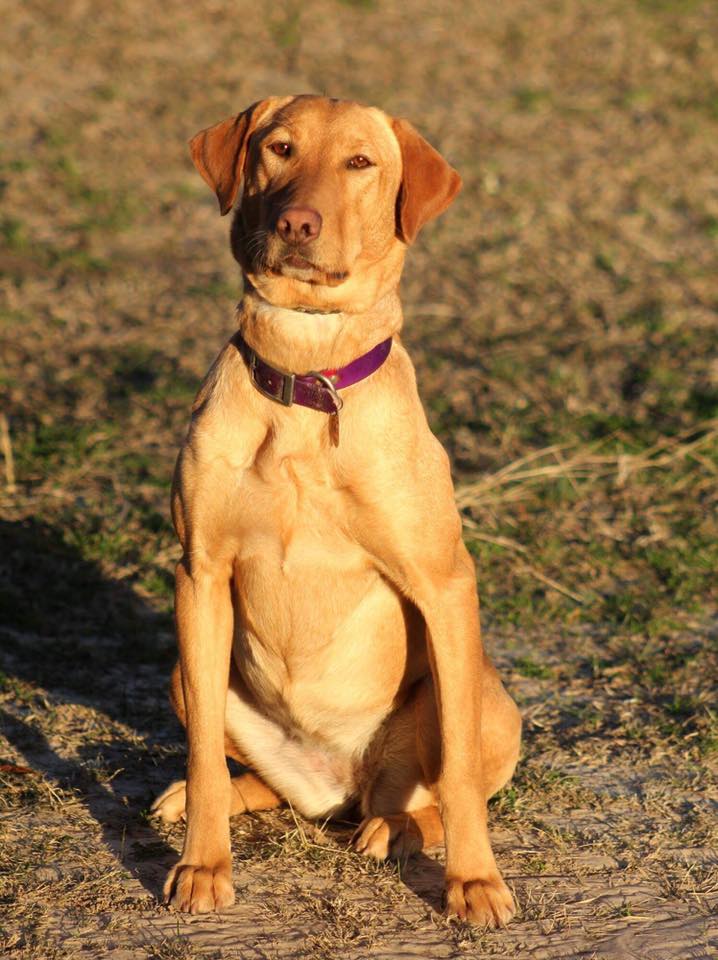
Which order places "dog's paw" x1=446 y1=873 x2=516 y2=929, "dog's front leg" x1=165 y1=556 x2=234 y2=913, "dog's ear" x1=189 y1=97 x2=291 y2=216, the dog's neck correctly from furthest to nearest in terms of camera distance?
"dog's ear" x1=189 y1=97 x2=291 y2=216 < the dog's neck < "dog's front leg" x1=165 y1=556 x2=234 y2=913 < "dog's paw" x1=446 y1=873 x2=516 y2=929

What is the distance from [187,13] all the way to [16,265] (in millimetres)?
5683

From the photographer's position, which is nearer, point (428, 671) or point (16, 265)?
point (428, 671)

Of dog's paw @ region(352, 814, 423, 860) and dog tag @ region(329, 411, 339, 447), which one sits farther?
dog's paw @ region(352, 814, 423, 860)

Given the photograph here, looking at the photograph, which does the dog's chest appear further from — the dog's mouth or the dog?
the dog's mouth

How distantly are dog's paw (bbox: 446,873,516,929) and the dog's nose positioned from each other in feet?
5.67

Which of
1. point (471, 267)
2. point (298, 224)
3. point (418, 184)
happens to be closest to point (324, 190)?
point (298, 224)

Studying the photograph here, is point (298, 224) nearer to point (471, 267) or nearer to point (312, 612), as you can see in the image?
point (312, 612)

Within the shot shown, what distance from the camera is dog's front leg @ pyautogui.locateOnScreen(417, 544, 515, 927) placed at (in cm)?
355

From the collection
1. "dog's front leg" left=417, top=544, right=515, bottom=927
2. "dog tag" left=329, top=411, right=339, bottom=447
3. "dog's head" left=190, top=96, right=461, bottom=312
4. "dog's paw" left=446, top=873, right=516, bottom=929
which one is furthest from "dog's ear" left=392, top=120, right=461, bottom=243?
"dog's paw" left=446, top=873, right=516, bottom=929

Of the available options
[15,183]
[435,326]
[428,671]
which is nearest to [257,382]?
[428,671]

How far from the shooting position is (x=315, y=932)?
11.1ft

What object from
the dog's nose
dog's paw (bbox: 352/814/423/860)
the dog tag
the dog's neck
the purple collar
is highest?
the dog's nose

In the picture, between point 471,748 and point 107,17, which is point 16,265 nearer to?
point 107,17

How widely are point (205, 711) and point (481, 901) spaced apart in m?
0.88
